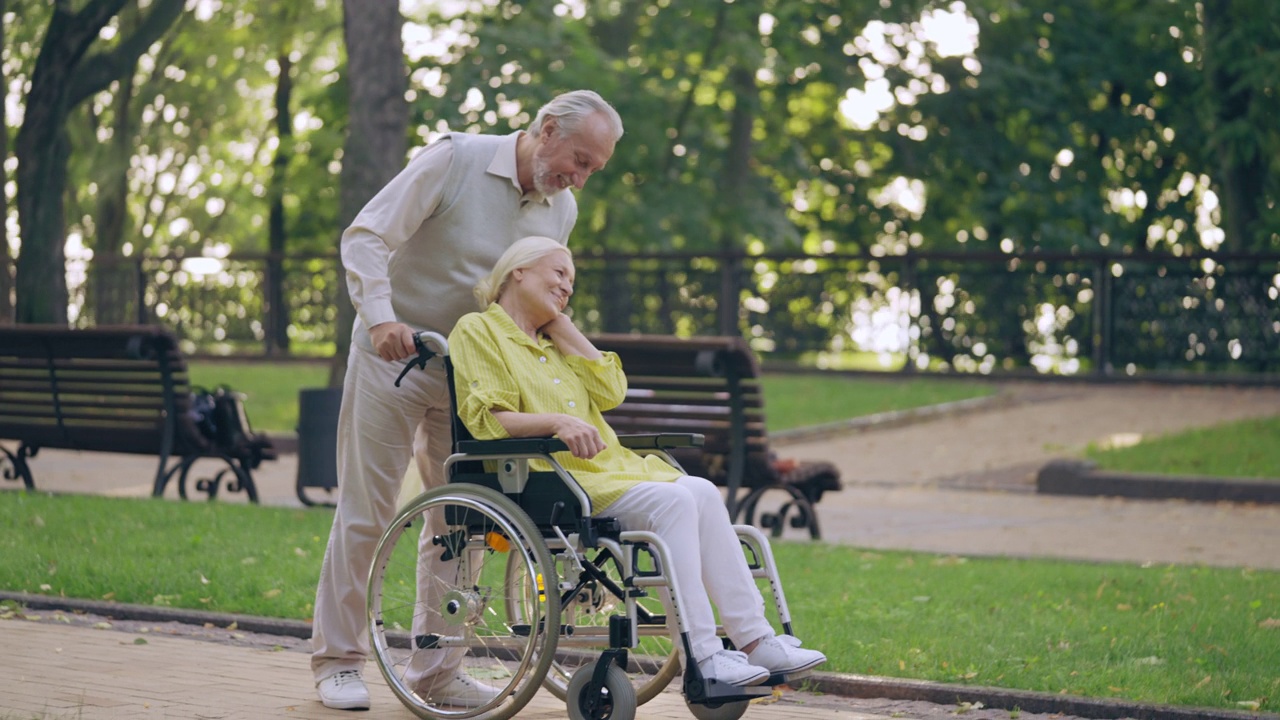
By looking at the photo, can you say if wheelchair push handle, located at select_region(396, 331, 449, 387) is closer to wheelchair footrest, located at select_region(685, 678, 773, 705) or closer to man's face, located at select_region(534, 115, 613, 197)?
man's face, located at select_region(534, 115, 613, 197)

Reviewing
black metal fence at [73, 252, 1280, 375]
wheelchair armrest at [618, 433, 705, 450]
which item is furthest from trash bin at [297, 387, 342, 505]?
black metal fence at [73, 252, 1280, 375]

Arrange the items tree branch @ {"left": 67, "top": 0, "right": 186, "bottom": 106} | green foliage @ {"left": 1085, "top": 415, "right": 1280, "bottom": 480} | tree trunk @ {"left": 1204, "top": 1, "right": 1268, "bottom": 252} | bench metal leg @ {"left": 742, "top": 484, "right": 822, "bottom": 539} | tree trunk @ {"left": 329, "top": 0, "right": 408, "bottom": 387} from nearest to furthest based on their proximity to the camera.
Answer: bench metal leg @ {"left": 742, "top": 484, "right": 822, "bottom": 539}
tree trunk @ {"left": 329, "top": 0, "right": 408, "bottom": 387}
green foliage @ {"left": 1085, "top": 415, "right": 1280, "bottom": 480}
tree branch @ {"left": 67, "top": 0, "right": 186, "bottom": 106}
tree trunk @ {"left": 1204, "top": 1, "right": 1268, "bottom": 252}

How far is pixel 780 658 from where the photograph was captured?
478cm

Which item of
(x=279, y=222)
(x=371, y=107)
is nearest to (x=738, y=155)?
(x=279, y=222)

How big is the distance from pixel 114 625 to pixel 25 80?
22627 mm

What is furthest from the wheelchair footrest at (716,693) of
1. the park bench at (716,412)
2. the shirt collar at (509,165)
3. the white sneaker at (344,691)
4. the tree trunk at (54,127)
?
the tree trunk at (54,127)

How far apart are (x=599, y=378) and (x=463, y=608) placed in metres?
0.77

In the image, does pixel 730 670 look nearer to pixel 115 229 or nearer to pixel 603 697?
pixel 603 697

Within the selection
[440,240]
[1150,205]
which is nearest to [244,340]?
[1150,205]

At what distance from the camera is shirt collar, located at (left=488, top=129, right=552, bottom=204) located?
548cm

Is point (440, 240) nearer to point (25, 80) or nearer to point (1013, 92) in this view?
point (1013, 92)

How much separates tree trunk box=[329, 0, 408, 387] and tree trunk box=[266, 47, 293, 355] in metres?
12.2

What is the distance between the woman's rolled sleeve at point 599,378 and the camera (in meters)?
5.36

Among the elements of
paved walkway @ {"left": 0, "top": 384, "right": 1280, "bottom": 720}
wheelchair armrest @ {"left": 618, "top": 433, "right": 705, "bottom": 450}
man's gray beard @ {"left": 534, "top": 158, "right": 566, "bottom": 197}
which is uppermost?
man's gray beard @ {"left": 534, "top": 158, "right": 566, "bottom": 197}
